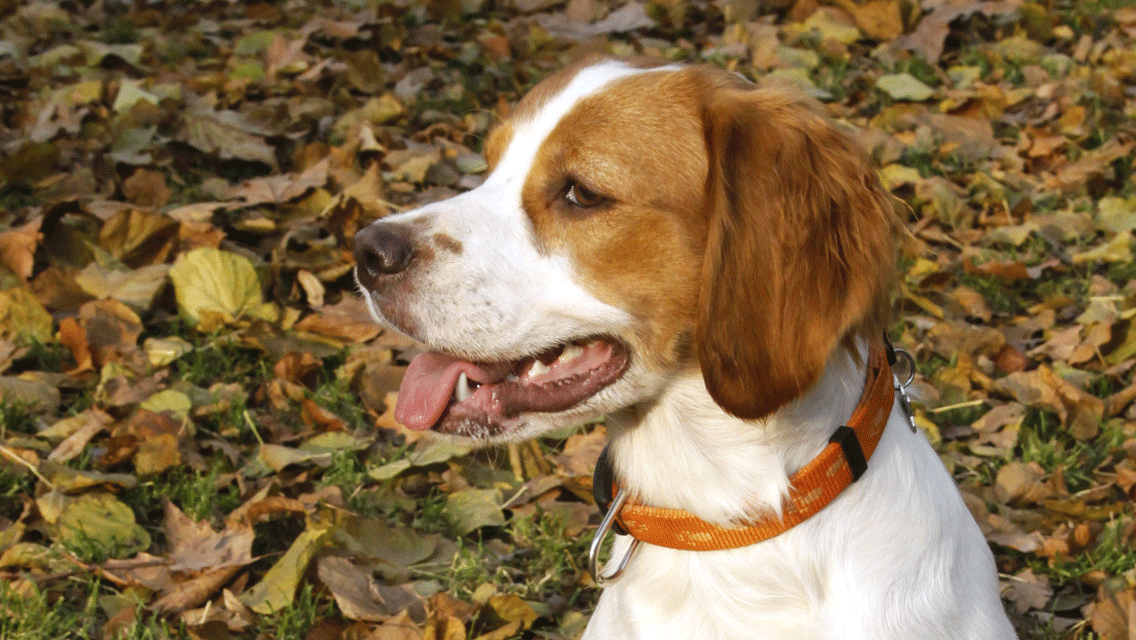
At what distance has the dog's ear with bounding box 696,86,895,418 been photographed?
2.19 m

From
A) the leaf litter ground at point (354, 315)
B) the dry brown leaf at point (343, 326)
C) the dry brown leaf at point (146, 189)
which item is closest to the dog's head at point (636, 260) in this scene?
the leaf litter ground at point (354, 315)

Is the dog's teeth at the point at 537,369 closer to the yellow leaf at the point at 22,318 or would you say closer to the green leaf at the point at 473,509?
the green leaf at the point at 473,509

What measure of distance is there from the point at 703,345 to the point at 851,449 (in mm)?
345

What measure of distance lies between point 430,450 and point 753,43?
13.5ft

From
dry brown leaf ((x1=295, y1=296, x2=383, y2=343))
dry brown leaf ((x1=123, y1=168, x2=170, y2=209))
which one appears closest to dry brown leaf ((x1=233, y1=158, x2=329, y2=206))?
dry brown leaf ((x1=123, y1=168, x2=170, y2=209))

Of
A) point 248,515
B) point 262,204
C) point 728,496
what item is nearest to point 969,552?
point 728,496

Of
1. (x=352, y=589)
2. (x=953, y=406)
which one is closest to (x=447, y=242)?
(x=352, y=589)

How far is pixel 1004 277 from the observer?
15.2 ft

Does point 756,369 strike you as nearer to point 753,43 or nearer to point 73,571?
point 73,571

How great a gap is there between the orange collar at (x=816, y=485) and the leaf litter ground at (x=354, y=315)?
0.39 metres

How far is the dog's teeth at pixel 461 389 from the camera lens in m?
2.47

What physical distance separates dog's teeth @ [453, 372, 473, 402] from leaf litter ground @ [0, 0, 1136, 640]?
2.10 ft

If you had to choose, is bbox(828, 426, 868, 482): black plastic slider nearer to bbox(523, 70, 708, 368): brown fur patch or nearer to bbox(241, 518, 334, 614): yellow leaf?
bbox(523, 70, 708, 368): brown fur patch

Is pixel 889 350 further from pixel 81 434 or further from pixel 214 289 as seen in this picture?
pixel 214 289
